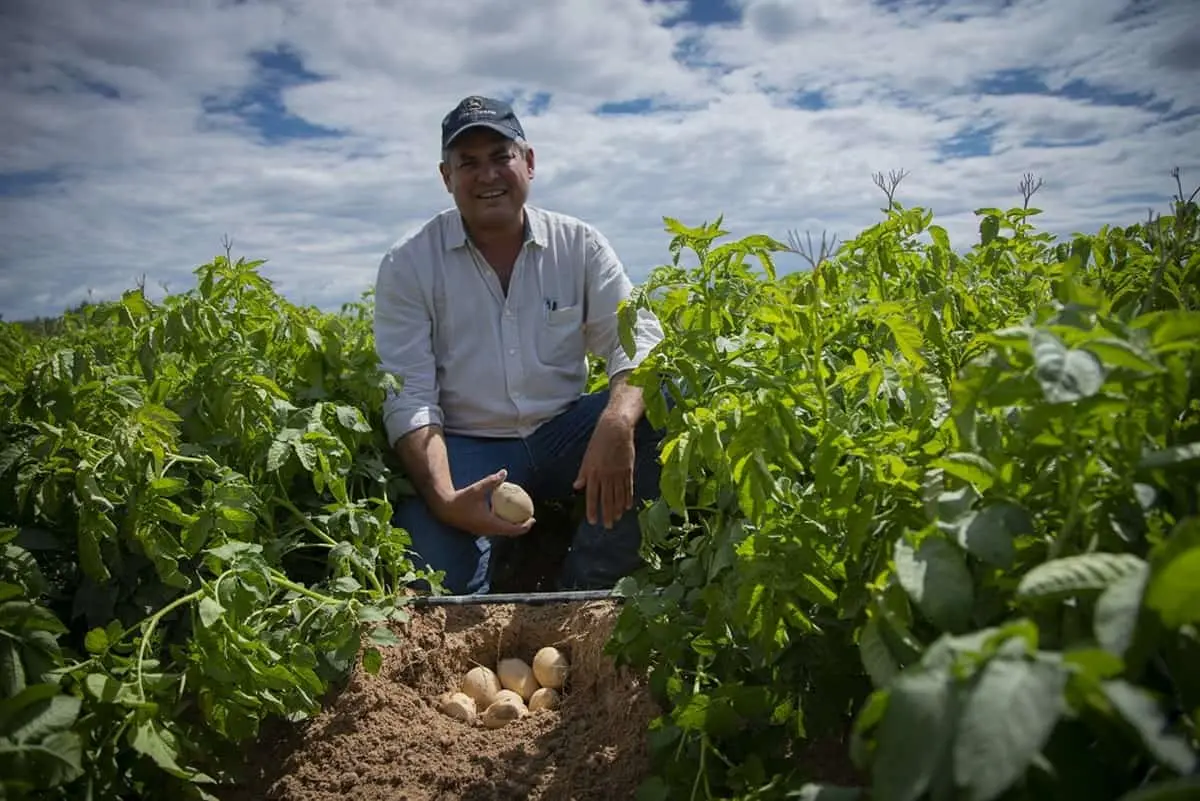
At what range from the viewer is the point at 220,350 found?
2684 mm

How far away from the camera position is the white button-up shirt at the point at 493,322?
11.9 feet

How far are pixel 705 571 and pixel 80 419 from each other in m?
→ 1.54

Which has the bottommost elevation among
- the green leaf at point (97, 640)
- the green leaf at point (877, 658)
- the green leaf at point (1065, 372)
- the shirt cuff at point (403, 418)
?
the green leaf at point (97, 640)

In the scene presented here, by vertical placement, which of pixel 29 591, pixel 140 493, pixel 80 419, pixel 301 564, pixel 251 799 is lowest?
pixel 251 799

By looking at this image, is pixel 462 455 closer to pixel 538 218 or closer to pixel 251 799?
pixel 538 218

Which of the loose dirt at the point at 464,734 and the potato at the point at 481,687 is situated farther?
the potato at the point at 481,687

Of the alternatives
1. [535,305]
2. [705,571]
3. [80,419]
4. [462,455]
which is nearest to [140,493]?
[80,419]

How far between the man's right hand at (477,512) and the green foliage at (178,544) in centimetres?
27

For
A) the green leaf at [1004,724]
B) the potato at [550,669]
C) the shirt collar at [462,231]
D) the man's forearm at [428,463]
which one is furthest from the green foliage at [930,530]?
the shirt collar at [462,231]

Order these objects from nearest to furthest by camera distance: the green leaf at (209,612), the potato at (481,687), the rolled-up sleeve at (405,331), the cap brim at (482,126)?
the green leaf at (209,612) → the potato at (481,687) → the rolled-up sleeve at (405,331) → the cap brim at (482,126)

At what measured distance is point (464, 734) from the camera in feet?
7.86

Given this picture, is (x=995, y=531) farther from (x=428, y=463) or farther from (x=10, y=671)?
(x=428, y=463)

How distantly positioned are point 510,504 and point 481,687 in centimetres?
71

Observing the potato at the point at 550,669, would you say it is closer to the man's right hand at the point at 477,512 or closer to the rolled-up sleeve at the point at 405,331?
the man's right hand at the point at 477,512
